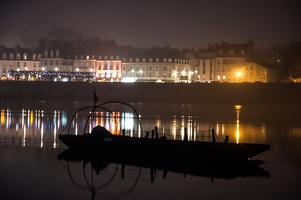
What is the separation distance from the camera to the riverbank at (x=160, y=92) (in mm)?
94125

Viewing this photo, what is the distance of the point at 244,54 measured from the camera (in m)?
120

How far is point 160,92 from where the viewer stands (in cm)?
10175

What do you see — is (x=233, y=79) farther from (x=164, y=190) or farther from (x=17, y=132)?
(x=164, y=190)

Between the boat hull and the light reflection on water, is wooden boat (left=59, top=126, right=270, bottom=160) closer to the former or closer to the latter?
the boat hull

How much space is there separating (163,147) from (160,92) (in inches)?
2669

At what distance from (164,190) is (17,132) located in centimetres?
2285

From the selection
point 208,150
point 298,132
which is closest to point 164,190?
point 208,150

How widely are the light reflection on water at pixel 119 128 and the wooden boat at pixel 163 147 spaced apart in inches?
105

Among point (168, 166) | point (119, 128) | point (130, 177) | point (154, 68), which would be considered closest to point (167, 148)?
point (168, 166)

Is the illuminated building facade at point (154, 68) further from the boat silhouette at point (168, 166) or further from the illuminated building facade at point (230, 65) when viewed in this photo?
the boat silhouette at point (168, 166)

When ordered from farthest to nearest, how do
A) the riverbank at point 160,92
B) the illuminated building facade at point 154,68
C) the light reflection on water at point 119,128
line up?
1. the illuminated building facade at point 154,68
2. the riverbank at point 160,92
3. the light reflection on water at point 119,128

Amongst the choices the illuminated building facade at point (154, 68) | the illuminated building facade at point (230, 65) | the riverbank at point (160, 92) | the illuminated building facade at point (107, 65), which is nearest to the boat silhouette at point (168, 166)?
the riverbank at point (160, 92)

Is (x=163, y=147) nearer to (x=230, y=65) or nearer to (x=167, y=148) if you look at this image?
(x=167, y=148)

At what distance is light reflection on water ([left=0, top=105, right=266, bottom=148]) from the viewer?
42750 mm
